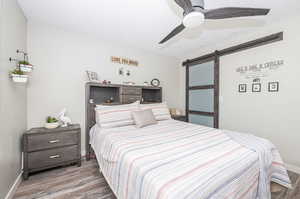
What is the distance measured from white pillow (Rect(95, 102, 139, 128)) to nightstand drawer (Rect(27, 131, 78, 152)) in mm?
479

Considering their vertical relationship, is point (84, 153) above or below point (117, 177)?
below

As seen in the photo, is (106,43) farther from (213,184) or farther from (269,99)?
(269,99)

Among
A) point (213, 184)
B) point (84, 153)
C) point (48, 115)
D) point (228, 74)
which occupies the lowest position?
point (84, 153)

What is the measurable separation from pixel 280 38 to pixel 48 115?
4.27 metres

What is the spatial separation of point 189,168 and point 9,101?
2076 mm

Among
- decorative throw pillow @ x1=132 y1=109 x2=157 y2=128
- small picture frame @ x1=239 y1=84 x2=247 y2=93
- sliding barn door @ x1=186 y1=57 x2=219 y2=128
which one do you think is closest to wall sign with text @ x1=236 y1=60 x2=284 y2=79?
small picture frame @ x1=239 y1=84 x2=247 y2=93

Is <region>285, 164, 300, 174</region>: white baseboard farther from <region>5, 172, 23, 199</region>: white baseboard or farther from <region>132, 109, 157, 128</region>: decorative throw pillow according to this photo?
<region>5, 172, 23, 199</region>: white baseboard

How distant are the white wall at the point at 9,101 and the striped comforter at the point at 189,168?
1067mm

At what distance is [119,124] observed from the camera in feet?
7.14

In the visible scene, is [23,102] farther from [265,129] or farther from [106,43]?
[265,129]

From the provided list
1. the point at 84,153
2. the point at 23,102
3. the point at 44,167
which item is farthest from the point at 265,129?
the point at 23,102

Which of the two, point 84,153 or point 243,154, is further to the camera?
point 84,153

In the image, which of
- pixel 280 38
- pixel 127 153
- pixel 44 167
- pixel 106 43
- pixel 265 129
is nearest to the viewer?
pixel 127 153

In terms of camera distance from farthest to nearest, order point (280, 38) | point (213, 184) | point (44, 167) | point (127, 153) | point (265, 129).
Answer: point (265, 129) < point (280, 38) < point (44, 167) < point (127, 153) < point (213, 184)
